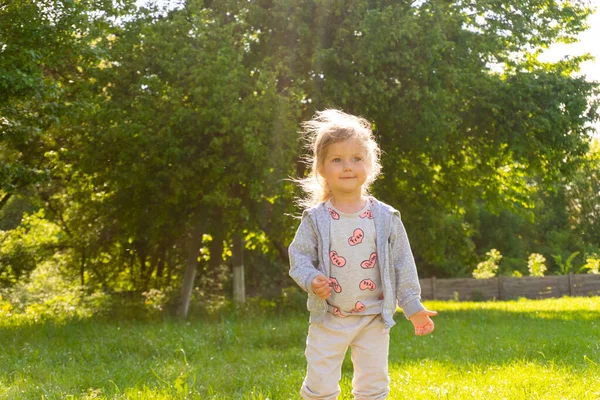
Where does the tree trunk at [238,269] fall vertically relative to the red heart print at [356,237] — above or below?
below

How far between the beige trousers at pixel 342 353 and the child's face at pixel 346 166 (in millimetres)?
746

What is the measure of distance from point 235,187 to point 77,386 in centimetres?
1134

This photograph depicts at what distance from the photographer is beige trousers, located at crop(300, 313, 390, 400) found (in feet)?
14.8

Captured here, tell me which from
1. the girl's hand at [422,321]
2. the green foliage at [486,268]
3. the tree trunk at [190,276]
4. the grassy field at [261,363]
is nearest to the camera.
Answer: the girl's hand at [422,321]

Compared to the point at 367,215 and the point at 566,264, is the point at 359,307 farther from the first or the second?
the point at 566,264

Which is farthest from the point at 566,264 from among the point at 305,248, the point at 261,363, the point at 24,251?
the point at 305,248

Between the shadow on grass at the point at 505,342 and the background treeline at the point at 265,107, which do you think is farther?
the background treeline at the point at 265,107

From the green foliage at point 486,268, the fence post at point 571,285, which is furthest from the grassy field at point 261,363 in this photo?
the green foliage at point 486,268

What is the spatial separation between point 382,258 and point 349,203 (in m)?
0.39

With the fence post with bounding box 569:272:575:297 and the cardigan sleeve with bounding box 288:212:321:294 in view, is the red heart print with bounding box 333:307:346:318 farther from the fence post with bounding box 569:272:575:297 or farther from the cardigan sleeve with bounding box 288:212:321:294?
the fence post with bounding box 569:272:575:297

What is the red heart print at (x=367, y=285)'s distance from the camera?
179 inches

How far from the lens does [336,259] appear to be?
14.9 ft

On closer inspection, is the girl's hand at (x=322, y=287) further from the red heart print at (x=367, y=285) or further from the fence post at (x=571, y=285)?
the fence post at (x=571, y=285)

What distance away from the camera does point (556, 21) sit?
20.6m
